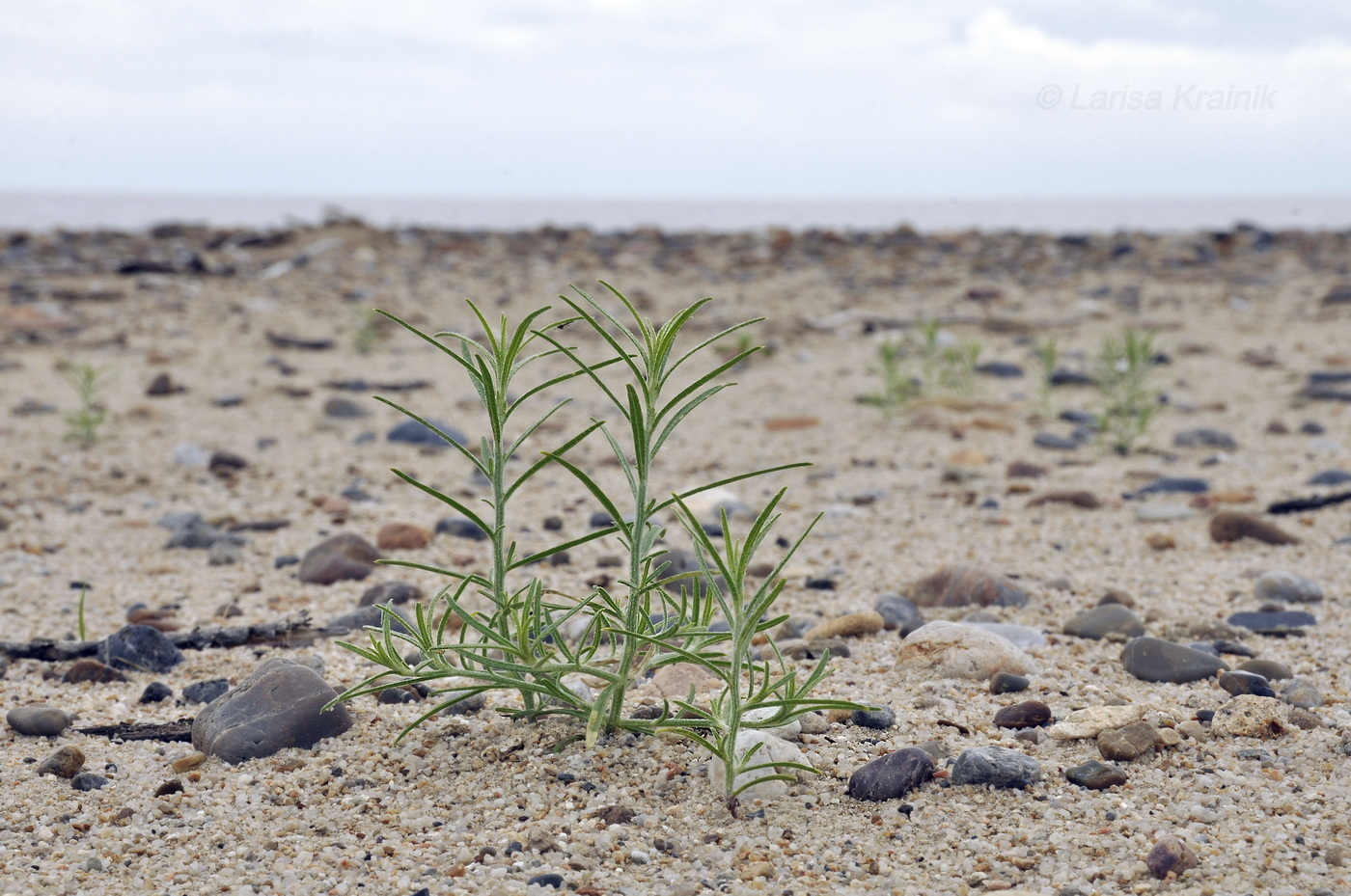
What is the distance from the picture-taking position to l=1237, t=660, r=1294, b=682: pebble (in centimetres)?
230

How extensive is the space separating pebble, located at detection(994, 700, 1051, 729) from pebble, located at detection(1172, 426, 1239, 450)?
11.9ft

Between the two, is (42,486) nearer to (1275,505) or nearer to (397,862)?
(397,862)

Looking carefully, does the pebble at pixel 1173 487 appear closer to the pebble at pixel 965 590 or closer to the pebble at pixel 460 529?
the pebble at pixel 965 590

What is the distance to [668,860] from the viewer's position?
166 centimetres

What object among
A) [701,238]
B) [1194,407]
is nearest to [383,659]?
[1194,407]

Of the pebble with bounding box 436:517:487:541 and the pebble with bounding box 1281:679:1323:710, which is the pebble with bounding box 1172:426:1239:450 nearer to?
the pebble with bounding box 1281:679:1323:710

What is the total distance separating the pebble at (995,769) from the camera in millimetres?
1844

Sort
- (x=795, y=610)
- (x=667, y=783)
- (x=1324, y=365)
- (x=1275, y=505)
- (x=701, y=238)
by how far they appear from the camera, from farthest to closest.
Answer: (x=701, y=238) → (x=1324, y=365) → (x=1275, y=505) → (x=795, y=610) → (x=667, y=783)

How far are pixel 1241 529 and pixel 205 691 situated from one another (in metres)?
3.21

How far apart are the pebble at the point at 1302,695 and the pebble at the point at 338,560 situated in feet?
7.79

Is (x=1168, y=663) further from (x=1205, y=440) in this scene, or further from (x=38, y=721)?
(x=1205, y=440)

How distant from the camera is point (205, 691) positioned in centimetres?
238

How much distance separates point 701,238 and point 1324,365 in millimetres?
8074

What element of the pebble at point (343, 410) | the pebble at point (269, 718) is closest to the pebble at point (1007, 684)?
the pebble at point (269, 718)
